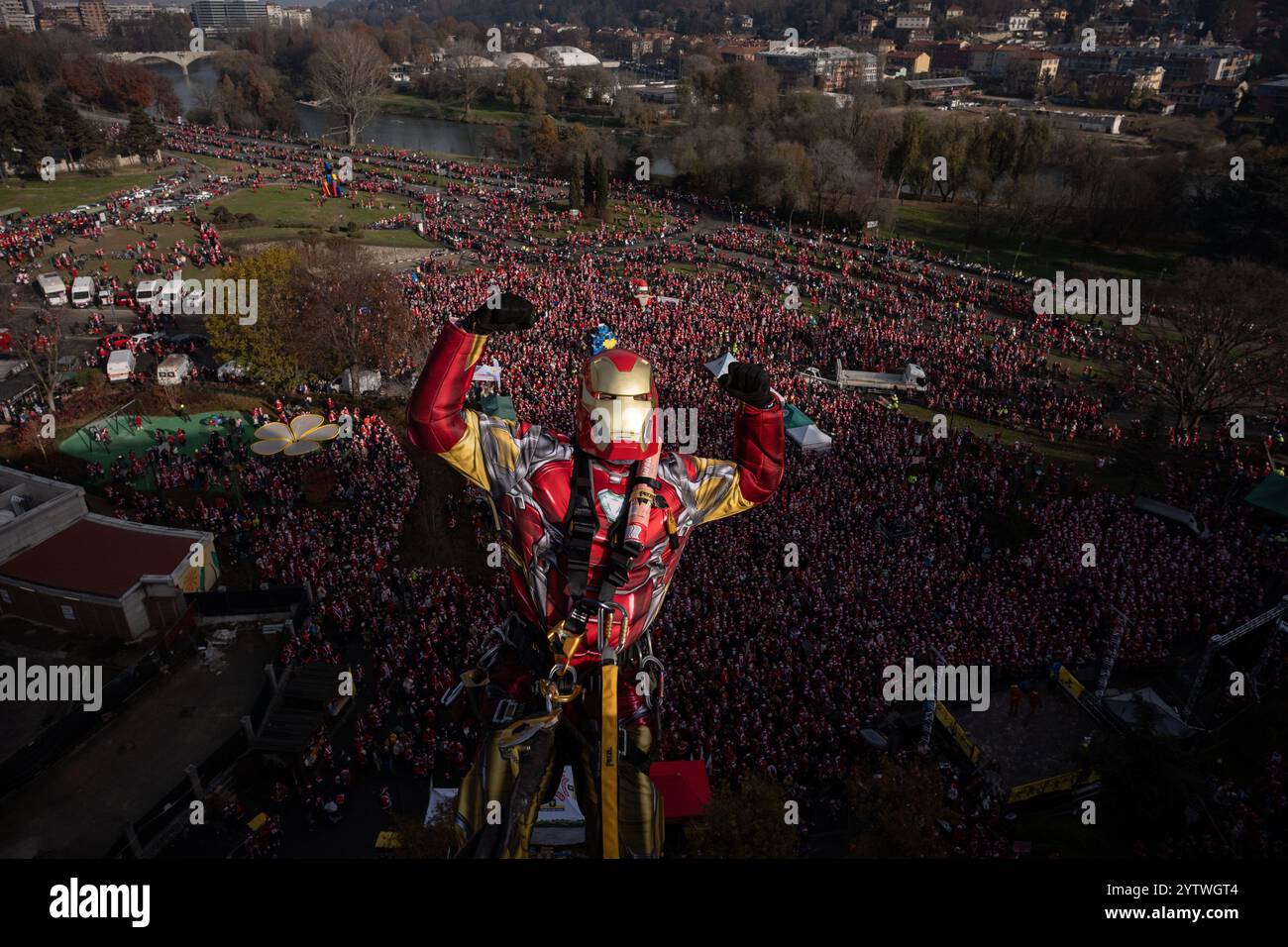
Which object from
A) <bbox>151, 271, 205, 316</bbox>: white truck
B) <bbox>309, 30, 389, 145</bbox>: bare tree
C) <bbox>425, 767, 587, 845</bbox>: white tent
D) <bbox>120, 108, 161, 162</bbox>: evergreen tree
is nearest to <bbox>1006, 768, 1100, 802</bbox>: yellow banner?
<bbox>425, 767, 587, 845</bbox>: white tent

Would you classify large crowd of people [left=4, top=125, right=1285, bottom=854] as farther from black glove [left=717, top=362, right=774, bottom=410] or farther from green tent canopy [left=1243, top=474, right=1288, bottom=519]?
black glove [left=717, top=362, right=774, bottom=410]

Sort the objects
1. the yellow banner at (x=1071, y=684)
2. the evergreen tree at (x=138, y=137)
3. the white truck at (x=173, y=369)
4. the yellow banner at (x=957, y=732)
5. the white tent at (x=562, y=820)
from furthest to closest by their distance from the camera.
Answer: the evergreen tree at (x=138, y=137) → the white truck at (x=173, y=369) → the yellow banner at (x=1071, y=684) → the yellow banner at (x=957, y=732) → the white tent at (x=562, y=820)

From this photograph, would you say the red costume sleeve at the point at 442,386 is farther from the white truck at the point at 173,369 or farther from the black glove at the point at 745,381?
the white truck at the point at 173,369

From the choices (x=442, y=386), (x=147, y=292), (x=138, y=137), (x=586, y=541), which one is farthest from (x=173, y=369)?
(x=138, y=137)

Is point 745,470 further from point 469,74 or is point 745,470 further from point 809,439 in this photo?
point 469,74

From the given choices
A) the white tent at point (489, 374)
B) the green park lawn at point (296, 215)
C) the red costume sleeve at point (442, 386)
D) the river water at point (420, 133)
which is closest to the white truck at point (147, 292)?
the green park lawn at point (296, 215)

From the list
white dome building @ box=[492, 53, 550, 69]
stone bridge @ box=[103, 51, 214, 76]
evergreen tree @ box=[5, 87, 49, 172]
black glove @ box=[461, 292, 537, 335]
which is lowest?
black glove @ box=[461, 292, 537, 335]

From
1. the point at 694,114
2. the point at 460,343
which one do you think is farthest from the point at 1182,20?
the point at 460,343
